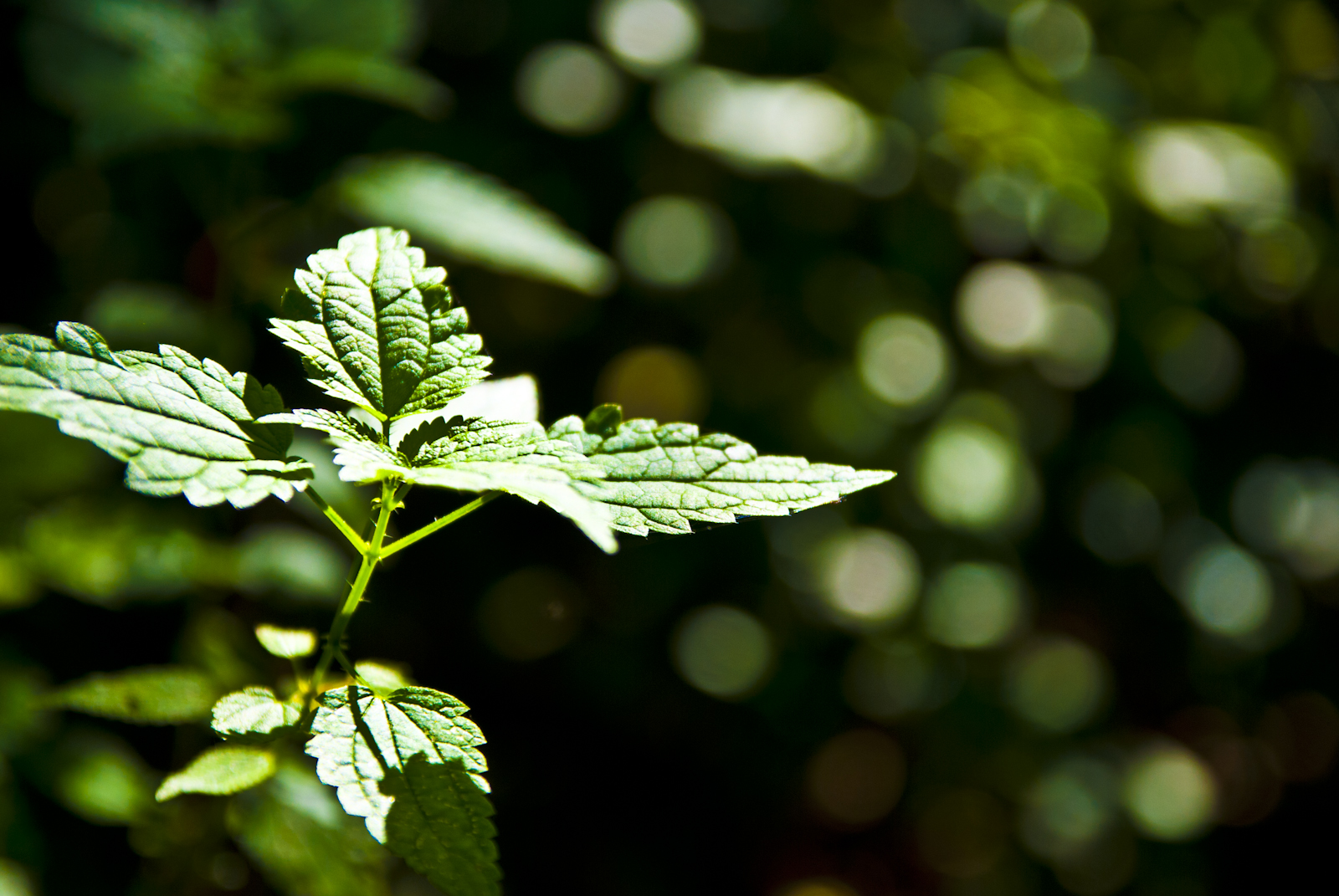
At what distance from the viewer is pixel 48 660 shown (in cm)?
184

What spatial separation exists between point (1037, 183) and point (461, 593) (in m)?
2.00

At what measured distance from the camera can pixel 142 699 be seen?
1.01 metres

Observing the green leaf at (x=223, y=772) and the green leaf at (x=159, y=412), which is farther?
the green leaf at (x=223, y=772)

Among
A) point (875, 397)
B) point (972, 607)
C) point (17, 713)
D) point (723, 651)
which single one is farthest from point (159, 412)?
point (972, 607)

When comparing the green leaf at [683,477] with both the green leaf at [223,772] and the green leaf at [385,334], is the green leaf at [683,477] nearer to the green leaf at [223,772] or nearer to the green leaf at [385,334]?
the green leaf at [385,334]

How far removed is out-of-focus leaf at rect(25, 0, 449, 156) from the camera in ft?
4.92

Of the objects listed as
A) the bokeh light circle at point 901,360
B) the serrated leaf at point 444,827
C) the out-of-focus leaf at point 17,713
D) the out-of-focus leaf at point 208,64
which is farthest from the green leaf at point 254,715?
the bokeh light circle at point 901,360

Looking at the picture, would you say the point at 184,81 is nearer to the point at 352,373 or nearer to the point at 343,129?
the point at 343,129

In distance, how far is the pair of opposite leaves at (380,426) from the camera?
0.69 metres

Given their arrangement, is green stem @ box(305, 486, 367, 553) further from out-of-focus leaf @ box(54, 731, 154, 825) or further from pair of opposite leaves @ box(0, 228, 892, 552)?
out-of-focus leaf @ box(54, 731, 154, 825)

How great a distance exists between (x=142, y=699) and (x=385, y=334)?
52cm

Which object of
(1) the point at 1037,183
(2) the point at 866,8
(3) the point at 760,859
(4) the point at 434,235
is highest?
(2) the point at 866,8

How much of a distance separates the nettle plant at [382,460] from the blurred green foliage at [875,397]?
45.5 inches

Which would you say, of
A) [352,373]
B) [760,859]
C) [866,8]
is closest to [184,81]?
[352,373]
